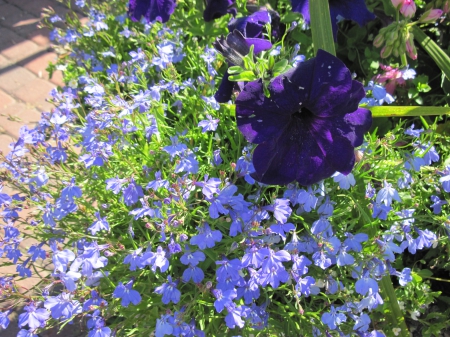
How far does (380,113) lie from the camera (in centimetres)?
129

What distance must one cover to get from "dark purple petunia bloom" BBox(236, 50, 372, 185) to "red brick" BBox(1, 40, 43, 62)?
9.88 feet

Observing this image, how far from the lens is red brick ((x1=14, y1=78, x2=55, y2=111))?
329cm

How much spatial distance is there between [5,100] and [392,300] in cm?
290

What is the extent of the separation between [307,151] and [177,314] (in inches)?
23.3

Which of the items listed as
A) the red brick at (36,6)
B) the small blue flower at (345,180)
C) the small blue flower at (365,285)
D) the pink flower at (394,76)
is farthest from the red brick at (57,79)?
the small blue flower at (365,285)

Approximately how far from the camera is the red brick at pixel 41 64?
3.51 metres

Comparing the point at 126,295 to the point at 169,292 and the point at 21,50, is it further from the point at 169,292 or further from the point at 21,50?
the point at 21,50

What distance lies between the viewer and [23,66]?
11.7ft

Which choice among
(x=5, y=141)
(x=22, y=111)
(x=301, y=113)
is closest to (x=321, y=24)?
(x=301, y=113)

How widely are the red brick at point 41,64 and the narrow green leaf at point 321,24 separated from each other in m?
2.68

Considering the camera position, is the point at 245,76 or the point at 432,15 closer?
the point at 245,76

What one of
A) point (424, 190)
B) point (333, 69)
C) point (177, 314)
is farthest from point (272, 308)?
point (333, 69)

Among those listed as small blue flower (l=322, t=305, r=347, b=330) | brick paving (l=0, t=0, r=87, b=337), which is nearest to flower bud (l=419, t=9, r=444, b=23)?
small blue flower (l=322, t=305, r=347, b=330)

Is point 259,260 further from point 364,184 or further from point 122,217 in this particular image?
point 122,217
